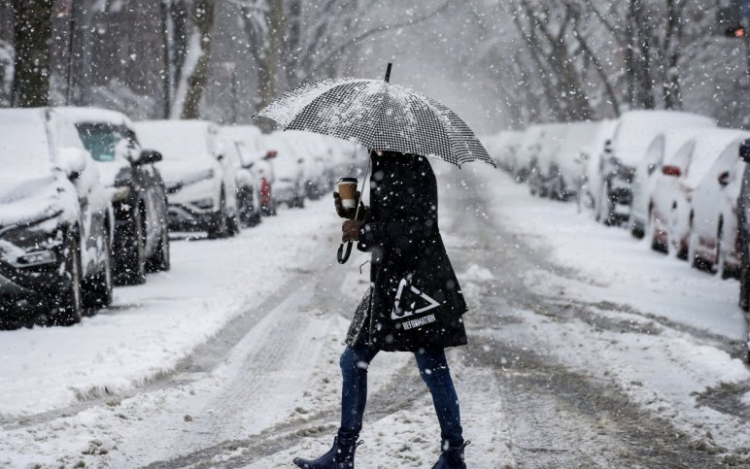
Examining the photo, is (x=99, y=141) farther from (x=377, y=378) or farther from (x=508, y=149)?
(x=508, y=149)

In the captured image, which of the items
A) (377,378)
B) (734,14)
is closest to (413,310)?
(377,378)

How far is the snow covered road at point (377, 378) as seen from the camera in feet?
18.6

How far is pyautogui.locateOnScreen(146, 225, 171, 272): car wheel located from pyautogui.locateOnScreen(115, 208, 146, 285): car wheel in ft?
2.54

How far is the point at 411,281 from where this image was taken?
4.90 meters

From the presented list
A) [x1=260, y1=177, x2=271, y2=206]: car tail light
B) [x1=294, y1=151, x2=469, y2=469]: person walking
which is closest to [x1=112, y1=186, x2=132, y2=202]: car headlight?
[x1=294, y1=151, x2=469, y2=469]: person walking

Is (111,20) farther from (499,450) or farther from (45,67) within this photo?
(499,450)

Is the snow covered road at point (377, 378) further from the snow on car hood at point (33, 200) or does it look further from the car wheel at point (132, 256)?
the snow on car hood at point (33, 200)

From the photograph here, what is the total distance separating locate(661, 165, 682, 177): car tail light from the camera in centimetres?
1501

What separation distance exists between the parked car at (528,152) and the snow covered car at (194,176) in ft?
58.2

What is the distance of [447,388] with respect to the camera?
16.5 ft

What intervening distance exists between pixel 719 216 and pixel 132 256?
6025mm

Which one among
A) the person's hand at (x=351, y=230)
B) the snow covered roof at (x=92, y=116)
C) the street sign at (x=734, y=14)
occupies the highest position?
the street sign at (x=734, y=14)

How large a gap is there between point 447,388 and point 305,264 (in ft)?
30.1

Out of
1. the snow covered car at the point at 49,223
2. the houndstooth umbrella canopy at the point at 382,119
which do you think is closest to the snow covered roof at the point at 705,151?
the snow covered car at the point at 49,223
